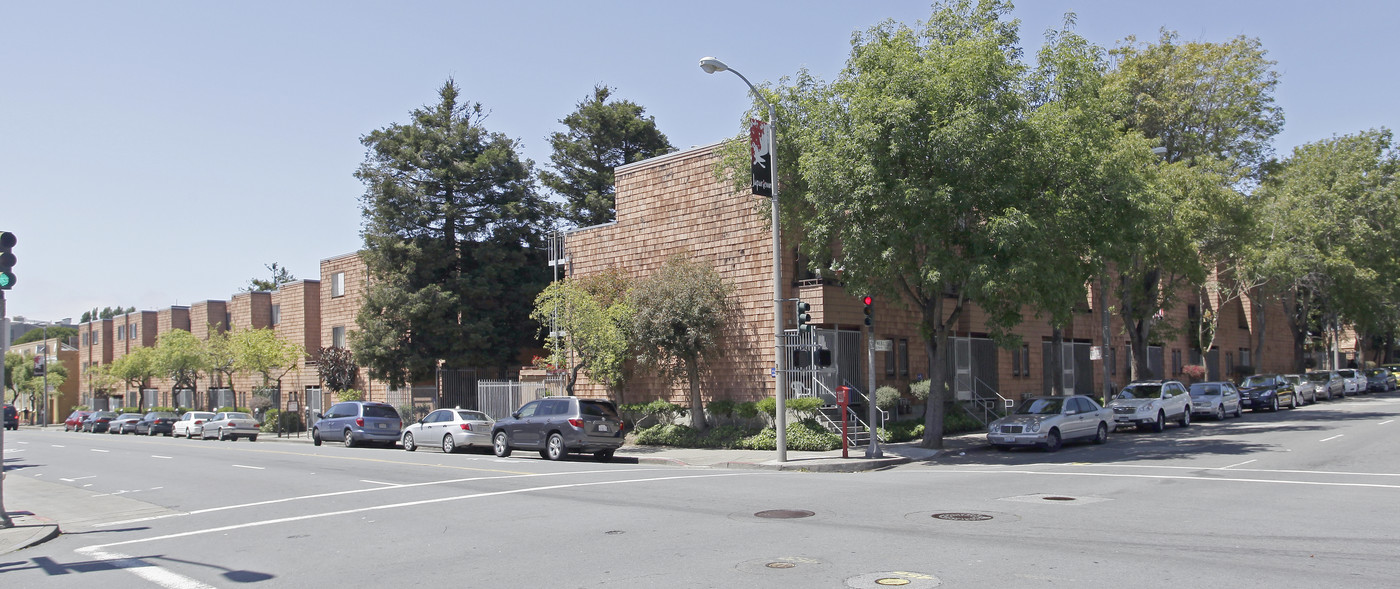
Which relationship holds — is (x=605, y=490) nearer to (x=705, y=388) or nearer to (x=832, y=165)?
(x=832, y=165)

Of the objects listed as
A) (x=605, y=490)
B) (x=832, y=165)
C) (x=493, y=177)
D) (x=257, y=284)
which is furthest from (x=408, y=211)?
(x=257, y=284)

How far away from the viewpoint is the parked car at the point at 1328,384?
47.5 metres

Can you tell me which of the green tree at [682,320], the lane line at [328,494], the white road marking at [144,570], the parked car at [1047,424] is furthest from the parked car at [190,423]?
the parked car at [1047,424]

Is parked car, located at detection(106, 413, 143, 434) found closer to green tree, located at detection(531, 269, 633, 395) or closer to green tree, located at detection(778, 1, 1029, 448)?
green tree, located at detection(531, 269, 633, 395)

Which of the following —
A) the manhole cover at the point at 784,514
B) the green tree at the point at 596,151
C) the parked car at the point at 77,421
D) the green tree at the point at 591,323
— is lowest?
the parked car at the point at 77,421

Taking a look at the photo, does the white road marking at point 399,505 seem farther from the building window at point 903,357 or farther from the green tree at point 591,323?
the building window at point 903,357

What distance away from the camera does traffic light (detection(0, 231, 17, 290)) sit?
13.4m

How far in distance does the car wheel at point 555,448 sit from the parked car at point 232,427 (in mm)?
23061

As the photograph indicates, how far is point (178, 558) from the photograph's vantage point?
10.5 m

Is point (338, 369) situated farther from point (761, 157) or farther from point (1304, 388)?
point (1304, 388)

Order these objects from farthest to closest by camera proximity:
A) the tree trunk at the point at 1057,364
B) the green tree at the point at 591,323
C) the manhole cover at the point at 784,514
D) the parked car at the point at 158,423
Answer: the parked car at the point at 158,423, the tree trunk at the point at 1057,364, the green tree at the point at 591,323, the manhole cover at the point at 784,514

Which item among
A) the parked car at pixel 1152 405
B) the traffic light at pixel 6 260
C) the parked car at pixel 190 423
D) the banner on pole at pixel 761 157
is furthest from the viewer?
the parked car at pixel 190 423

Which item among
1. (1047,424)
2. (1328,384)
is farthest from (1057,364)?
(1328,384)

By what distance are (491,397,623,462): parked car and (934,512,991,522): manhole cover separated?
516 inches
